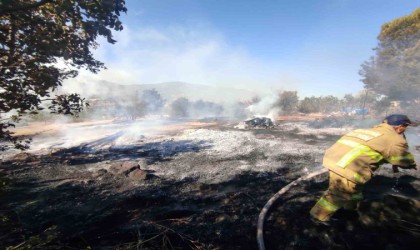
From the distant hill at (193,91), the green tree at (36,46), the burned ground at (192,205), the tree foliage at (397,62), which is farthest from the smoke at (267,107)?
the distant hill at (193,91)

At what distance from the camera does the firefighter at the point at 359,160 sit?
289 cm

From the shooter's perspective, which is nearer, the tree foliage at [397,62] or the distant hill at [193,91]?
the tree foliage at [397,62]

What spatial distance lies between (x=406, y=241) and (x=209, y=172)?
184 inches

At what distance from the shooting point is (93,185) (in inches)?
236

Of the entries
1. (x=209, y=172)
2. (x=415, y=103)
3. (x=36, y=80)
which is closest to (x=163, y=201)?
(x=209, y=172)

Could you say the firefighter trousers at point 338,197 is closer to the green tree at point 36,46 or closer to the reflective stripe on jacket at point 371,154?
the reflective stripe on jacket at point 371,154

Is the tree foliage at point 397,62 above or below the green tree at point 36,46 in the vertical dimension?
above

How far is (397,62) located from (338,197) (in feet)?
76.0

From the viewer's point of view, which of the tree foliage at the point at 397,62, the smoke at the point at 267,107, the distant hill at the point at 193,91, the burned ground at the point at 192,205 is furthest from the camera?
the distant hill at the point at 193,91

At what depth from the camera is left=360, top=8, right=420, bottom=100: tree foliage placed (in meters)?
18.5

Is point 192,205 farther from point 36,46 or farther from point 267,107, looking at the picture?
point 267,107

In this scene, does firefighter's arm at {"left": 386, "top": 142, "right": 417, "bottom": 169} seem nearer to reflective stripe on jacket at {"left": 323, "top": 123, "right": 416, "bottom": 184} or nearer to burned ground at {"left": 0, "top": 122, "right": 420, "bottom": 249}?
reflective stripe on jacket at {"left": 323, "top": 123, "right": 416, "bottom": 184}

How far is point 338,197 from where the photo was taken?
10.3 ft

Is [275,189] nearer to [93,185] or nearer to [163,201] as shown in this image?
[163,201]
